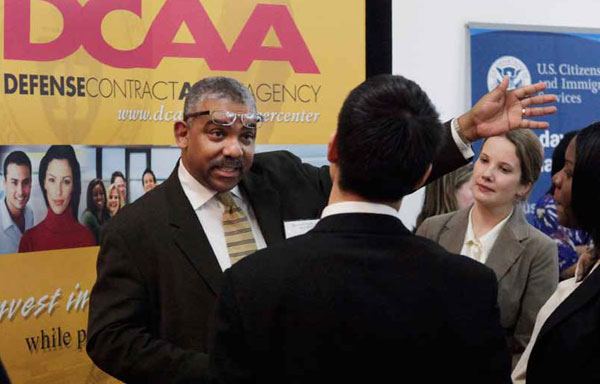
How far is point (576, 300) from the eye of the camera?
5.74 feet

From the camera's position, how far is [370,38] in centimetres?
363

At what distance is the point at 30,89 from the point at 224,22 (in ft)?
2.80

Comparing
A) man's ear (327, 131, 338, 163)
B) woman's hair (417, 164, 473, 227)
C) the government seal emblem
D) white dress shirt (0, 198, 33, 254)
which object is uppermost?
the government seal emblem

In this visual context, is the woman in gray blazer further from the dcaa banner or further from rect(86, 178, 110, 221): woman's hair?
rect(86, 178, 110, 221): woman's hair

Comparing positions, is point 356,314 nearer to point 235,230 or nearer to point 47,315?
point 235,230

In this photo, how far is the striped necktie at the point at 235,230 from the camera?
2215mm

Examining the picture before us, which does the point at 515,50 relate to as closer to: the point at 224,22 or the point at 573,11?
the point at 573,11

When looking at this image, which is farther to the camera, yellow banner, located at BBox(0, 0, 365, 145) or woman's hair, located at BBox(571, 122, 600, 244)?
yellow banner, located at BBox(0, 0, 365, 145)

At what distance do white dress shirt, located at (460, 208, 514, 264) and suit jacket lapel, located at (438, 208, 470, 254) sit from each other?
21mm

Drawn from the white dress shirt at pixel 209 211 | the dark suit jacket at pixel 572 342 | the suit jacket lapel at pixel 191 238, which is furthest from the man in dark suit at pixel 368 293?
the white dress shirt at pixel 209 211

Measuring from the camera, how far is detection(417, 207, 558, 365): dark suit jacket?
286 cm

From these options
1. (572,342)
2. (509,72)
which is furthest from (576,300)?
(509,72)

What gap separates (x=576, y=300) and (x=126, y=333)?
113cm

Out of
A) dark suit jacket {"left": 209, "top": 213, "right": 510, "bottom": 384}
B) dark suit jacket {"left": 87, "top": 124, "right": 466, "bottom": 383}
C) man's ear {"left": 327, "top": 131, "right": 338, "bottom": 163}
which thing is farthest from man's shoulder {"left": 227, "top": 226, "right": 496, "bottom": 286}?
dark suit jacket {"left": 87, "top": 124, "right": 466, "bottom": 383}
